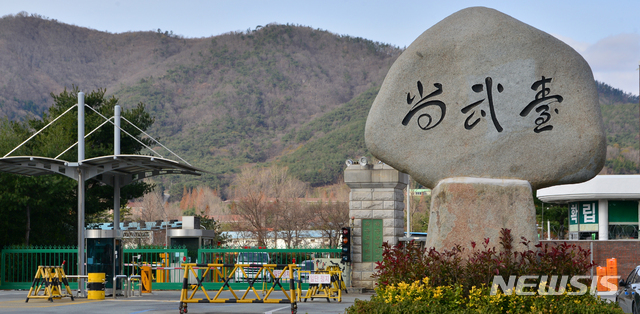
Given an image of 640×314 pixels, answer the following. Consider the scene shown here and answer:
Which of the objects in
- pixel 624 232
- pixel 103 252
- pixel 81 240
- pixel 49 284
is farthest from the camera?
pixel 624 232

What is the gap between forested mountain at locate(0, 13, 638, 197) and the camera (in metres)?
117

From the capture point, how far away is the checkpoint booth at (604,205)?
1355 inches

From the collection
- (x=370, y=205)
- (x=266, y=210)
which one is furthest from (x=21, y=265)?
(x=266, y=210)

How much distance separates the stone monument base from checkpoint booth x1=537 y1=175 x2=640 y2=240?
83.8 feet

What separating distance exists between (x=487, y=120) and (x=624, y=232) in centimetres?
2872

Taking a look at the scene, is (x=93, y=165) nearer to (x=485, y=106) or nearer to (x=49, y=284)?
(x=49, y=284)

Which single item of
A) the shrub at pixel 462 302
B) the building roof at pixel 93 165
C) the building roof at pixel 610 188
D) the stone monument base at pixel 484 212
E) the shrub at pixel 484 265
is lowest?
the shrub at pixel 462 302

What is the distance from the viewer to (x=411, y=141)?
1066 centimetres

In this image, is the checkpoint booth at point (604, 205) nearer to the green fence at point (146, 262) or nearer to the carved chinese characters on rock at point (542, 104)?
the green fence at point (146, 262)

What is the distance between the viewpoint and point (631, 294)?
12891 millimetres

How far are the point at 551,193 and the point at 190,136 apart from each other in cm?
10728

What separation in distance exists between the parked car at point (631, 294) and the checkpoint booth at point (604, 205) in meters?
21.3

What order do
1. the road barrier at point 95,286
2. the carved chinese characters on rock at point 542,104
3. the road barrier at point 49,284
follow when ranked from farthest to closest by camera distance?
the road barrier at point 95,286, the road barrier at point 49,284, the carved chinese characters on rock at point 542,104

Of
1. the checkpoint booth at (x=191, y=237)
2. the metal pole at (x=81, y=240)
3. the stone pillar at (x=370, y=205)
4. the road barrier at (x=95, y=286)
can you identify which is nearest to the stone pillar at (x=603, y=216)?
the stone pillar at (x=370, y=205)
